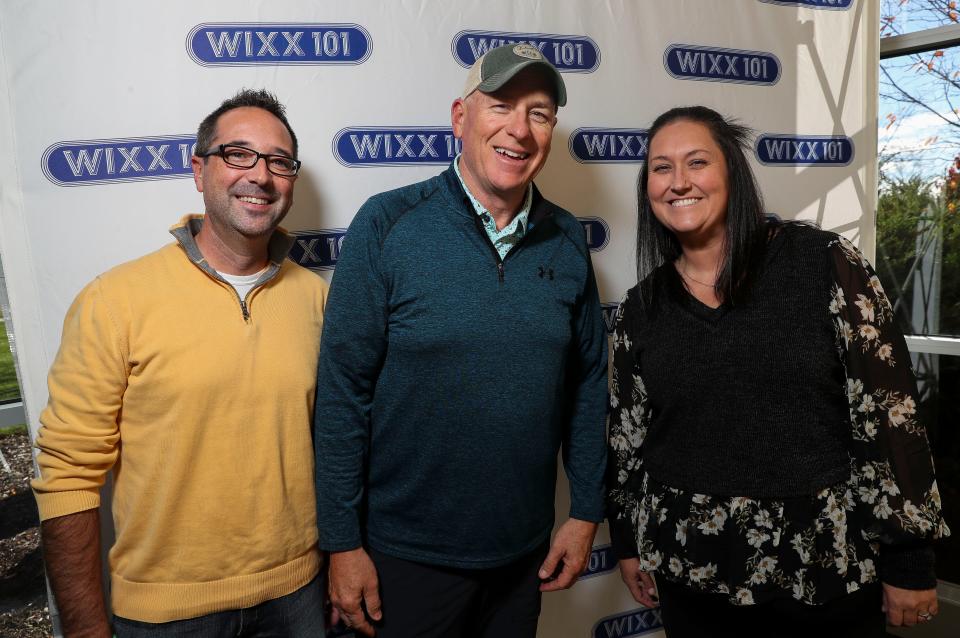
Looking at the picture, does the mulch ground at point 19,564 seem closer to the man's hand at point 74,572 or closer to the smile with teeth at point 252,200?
the man's hand at point 74,572

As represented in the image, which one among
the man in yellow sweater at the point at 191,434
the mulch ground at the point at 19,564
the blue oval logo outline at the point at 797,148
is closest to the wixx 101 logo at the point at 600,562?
the man in yellow sweater at the point at 191,434

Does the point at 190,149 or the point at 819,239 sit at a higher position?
the point at 190,149

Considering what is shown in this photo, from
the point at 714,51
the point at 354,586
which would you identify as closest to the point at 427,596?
the point at 354,586

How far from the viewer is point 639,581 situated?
138cm

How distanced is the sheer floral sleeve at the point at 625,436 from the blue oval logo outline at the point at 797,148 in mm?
1221

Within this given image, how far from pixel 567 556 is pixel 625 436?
0.97ft

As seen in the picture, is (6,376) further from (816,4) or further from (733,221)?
(816,4)

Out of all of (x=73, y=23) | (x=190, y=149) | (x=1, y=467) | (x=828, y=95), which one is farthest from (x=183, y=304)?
(x=828, y=95)

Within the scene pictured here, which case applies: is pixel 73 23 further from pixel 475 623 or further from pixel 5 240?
pixel 475 623

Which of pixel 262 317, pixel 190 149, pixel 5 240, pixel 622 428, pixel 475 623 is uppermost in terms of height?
pixel 190 149

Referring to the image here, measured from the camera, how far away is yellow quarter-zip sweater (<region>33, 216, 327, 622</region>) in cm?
Answer: 106

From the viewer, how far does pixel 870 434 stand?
1.08 metres

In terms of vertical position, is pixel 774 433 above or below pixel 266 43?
below

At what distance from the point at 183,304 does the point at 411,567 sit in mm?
677
